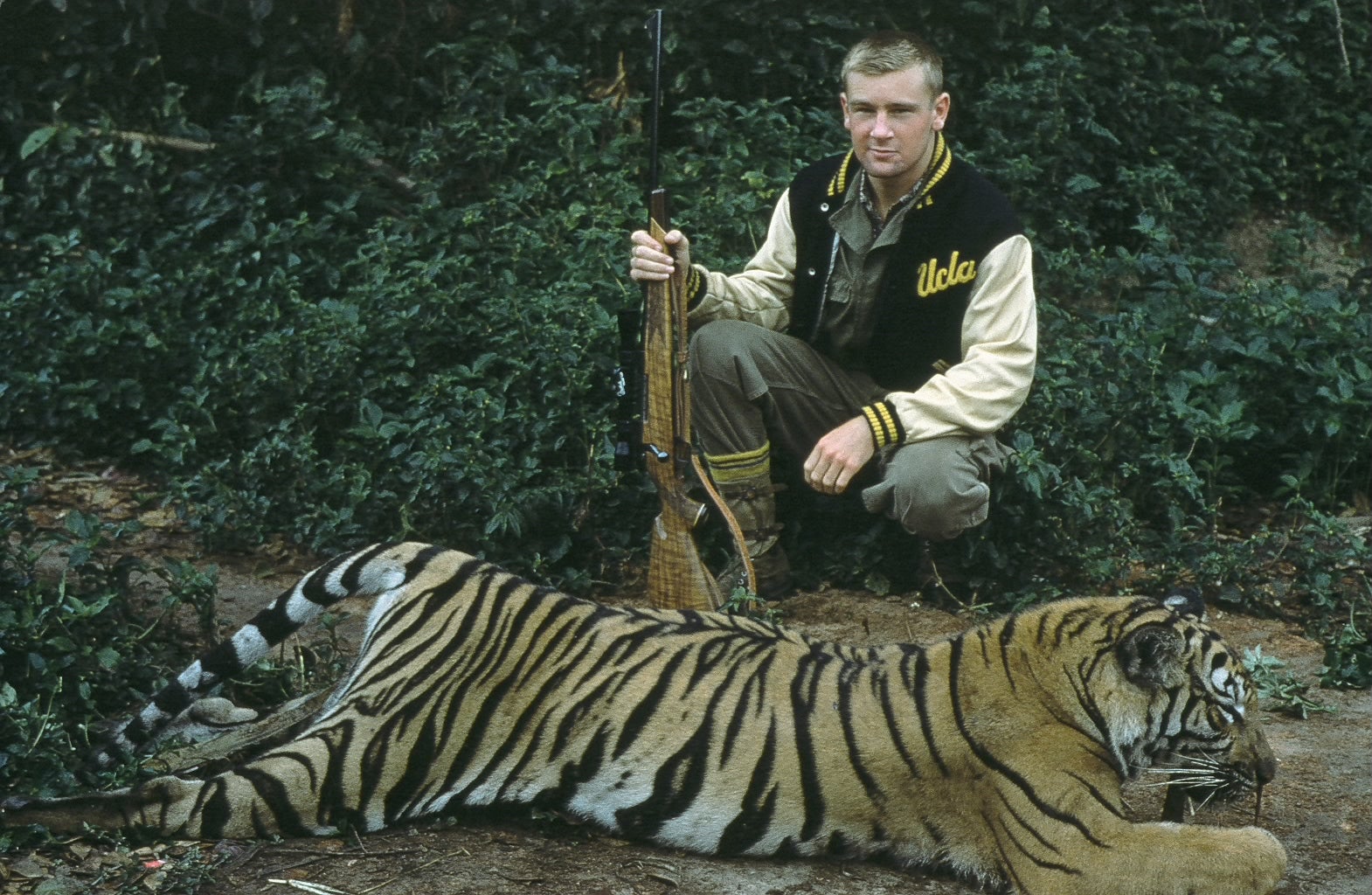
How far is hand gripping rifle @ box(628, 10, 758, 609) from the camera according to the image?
16.2 feet

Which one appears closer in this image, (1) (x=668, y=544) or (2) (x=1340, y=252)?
(1) (x=668, y=544)

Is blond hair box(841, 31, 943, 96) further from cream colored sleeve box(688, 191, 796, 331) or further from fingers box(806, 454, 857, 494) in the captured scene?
fingers box(806, 454, 857, 494)

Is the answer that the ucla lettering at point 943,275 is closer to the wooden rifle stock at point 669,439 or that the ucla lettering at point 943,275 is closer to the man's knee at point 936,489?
the man's knee at point 936,489

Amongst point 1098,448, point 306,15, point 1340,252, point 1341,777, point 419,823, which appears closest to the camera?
point 419,823

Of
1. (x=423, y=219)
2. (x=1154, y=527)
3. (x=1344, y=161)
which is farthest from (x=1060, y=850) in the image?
(x=1344, y=161)

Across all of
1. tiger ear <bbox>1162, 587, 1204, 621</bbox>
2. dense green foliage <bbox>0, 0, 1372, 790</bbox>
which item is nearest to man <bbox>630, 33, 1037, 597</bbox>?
dense green foliage <bbox>0, 0, 1372, 790</bbox>

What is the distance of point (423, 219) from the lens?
7.55m

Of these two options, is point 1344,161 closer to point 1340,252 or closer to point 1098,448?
point 1340,252

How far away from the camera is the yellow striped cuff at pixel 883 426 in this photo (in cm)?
508

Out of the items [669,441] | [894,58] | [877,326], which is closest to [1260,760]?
[669,441]

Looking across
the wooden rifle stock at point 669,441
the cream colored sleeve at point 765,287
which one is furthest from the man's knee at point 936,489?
the cream colored sleeve at point 765,287

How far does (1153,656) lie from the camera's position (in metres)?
3.63

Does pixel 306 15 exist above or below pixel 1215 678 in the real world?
above

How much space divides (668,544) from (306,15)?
4541mm
